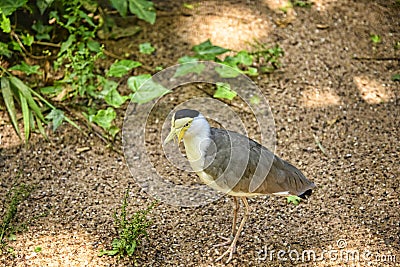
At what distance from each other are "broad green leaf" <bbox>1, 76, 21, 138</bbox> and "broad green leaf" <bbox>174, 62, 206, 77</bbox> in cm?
127

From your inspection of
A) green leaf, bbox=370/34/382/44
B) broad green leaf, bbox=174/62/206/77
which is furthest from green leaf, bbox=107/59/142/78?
green leaf, bbox=370/34/382/44

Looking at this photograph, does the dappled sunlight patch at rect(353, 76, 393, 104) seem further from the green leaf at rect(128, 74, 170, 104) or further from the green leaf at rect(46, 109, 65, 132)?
the green leaf at rect(46, 109, 65, 132)

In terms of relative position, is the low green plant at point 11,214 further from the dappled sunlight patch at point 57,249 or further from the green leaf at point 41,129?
the green leaf at point 41,129

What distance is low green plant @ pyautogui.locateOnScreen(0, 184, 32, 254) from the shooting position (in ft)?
11.9

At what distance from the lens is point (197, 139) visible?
3.47 meters

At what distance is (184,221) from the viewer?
3850 millimetres

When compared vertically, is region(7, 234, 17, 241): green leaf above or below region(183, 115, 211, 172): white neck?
below

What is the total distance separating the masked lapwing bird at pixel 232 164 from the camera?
11.1 feet

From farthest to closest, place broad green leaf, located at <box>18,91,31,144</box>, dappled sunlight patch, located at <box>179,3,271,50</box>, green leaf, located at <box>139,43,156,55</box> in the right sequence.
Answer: dappled sunlight patch, located at <box>179,3,271,50</box>
green leaf, located at <box>139,43,156,55</box>
broad green leaf, located at <box>18,91,31,144</box>

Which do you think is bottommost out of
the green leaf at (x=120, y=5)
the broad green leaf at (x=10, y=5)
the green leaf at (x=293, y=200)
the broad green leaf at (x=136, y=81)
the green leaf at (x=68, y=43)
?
the green leaf at (x=293, y=200)

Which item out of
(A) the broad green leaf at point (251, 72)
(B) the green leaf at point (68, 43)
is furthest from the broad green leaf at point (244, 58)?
(B) the green leaf at point (68, 43)

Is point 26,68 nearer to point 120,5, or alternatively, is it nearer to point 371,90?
point 120,5

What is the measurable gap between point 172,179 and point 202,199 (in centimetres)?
30

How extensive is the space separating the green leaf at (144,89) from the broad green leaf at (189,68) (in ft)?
0.60
